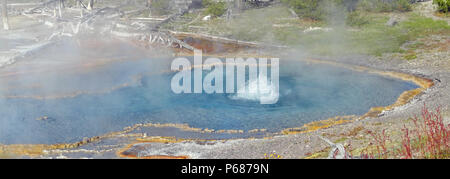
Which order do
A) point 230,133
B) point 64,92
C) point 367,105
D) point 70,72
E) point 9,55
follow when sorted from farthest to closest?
1. point 9,55
2. point 70,72
3. point 64,92
4. point 367,105
5. point 230,133

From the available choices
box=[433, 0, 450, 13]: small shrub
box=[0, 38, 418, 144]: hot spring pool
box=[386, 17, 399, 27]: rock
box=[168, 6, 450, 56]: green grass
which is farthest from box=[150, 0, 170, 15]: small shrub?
box=[433, 0, 450, 13]: small shrub

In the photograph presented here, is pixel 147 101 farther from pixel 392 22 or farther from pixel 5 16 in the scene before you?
pixel 5 16

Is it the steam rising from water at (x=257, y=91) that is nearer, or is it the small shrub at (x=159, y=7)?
the steam rising from water at (x=257, y=91)

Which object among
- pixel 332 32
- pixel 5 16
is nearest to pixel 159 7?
pixel 5 16

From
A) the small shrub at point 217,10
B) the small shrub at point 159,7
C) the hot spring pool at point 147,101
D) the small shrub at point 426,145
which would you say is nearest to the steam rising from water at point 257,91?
the hot spring pool at point 147,101

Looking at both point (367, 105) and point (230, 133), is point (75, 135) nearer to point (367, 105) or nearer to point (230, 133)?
point (230, 133)

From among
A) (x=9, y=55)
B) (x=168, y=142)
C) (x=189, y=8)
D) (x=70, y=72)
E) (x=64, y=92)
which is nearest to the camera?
(x=168, y=142)

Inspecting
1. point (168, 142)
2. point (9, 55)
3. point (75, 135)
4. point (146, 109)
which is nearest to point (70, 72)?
point (9, 55)

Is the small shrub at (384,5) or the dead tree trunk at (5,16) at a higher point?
the small shrub at (384,5)

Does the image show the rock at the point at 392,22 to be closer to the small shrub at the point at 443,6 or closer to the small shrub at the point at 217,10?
the small shrub at the point at 443,6
